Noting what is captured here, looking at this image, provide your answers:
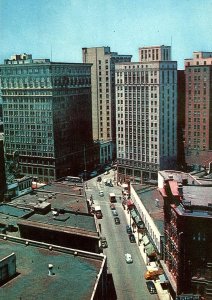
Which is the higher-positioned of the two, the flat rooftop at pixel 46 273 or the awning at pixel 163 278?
the flat rooftop at pixel 46 273

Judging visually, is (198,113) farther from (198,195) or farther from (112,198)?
(198,195)

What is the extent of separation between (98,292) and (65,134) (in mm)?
136122

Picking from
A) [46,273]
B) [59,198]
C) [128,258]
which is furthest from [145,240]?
[46,273]

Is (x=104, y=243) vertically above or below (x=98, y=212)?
below

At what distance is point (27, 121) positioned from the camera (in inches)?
7407

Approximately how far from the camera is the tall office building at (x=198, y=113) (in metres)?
188

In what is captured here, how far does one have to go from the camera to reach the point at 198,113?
19375 cm

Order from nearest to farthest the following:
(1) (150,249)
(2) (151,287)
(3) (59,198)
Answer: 1. (2) (151,287)
2. (1) (150,249)
3. (3) (59,198)

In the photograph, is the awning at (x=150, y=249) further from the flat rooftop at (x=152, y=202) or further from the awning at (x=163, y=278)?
the awning at (x=163, y=278)

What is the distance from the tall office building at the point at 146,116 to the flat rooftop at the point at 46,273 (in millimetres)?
108212

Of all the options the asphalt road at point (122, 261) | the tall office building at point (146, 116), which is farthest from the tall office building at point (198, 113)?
the asphalt road at point (122, 261)

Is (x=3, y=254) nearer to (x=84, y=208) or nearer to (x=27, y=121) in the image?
(x=84, y=208)

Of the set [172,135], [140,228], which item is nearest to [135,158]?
[172,135]

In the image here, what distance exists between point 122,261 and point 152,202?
84.5ft
